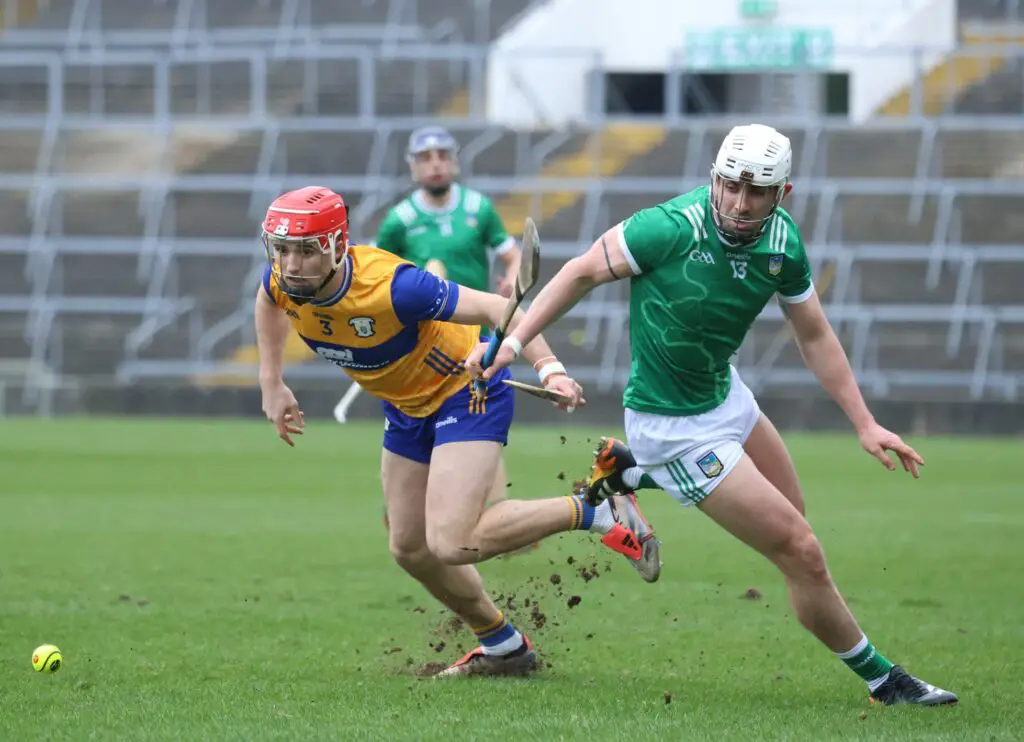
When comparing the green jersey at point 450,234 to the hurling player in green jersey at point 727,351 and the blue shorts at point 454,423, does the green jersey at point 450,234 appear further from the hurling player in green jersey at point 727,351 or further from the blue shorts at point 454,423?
the hurling player in green jersey at point 727,351

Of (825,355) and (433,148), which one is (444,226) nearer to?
(433,148)

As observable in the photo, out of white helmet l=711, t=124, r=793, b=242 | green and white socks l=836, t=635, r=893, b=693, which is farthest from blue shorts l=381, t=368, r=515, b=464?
green and white socks l=836, t=635, r=893, b=693

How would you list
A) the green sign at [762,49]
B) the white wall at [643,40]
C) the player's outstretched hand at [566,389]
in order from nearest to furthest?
the player's outstretched hand at [566,389], the green sign at [762,49], the white wall at [643,40]

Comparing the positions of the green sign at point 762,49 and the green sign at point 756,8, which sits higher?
the green sign at point 756,8

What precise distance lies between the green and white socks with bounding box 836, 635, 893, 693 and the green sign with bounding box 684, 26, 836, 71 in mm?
21476

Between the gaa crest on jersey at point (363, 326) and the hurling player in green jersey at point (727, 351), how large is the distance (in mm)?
706

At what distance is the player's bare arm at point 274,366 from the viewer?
707 centimetres

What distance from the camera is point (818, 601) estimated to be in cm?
629

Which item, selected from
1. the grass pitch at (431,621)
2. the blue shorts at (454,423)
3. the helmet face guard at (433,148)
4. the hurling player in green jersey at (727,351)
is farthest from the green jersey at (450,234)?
the hurling player in green jersey at (727,351)

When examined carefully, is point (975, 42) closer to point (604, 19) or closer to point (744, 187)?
point (604, 19)

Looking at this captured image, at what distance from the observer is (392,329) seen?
6832mm

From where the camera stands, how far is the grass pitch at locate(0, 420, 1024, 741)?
6.04m

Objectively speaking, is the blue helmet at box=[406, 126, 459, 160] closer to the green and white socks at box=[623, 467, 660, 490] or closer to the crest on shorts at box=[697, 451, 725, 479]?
the green and white socks at box=[623, 467, 660, 490]

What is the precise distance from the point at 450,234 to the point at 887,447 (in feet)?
20.3
